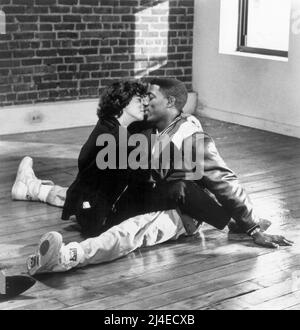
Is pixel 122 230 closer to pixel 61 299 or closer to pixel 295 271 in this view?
pixel 61 299

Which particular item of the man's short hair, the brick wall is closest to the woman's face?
A: the man's short hair

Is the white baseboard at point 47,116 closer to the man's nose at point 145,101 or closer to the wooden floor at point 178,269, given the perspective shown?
the wooden floor at point 178,269

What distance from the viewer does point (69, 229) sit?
13.9 ft

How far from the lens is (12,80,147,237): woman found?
13.0 ft

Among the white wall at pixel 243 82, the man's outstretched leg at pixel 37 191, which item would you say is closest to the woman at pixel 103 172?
the man's outstretched leg at pixel 37 191

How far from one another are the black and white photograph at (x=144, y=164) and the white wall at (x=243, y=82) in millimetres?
18

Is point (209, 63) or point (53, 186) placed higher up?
point (209, 63)

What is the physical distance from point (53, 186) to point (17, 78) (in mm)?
2447

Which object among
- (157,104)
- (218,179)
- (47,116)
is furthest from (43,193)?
(47,116)

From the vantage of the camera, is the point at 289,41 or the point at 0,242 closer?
the point at 0,242

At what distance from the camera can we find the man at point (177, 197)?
387cm

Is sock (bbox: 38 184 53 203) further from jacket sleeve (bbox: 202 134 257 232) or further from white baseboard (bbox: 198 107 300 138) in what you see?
white baseboard (bbox: 198 107 300 138)

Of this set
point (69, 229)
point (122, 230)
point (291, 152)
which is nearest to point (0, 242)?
point (69, 229)
